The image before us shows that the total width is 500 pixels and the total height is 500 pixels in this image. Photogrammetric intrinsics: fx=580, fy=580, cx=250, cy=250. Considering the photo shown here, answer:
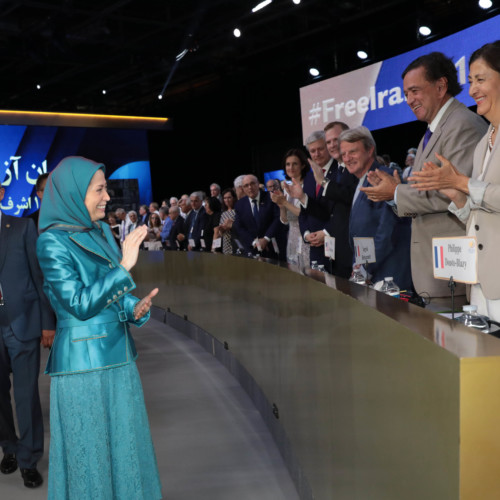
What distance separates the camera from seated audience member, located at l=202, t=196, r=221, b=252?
6.83m

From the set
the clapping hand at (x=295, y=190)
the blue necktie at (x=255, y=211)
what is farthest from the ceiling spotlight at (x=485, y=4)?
the clapping hand at (x=295, y=190)

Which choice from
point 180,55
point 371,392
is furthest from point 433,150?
point 180,55

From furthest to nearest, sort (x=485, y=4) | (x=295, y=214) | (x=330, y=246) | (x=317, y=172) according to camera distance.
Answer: (x=485, y=4) → (x=295, y=214) → (x=317, y=172) → (x=330, y=246)

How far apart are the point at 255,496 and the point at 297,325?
2.57 feet

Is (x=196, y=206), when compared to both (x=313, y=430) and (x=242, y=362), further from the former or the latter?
(x=313, y=430)

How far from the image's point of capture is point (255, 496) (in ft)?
8.35

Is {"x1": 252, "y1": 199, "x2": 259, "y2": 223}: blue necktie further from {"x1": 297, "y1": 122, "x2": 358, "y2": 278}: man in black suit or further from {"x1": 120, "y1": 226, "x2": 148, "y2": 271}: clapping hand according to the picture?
{"x1": 120, "y1": 226, "x2": 148, "y2": 271}: clapping hand

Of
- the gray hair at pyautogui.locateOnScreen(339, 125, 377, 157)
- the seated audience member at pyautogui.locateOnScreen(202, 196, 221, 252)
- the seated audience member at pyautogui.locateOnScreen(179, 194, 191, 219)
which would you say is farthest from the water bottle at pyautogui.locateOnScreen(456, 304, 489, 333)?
the seated audience member at pyautogui.locateOnScreen(179, 194, 191, 219)

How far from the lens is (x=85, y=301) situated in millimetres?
1777

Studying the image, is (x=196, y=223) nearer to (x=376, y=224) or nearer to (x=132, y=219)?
(x=132, y=219)

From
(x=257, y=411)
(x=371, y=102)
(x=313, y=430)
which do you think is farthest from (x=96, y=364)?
(x=371, y=102)

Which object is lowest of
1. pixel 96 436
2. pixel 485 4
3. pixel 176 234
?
pixel 96 436

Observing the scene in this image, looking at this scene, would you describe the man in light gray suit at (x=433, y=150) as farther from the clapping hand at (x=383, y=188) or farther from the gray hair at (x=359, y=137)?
the gray hair at (x=359, y=137)

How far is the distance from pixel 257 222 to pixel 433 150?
2.98 metres
